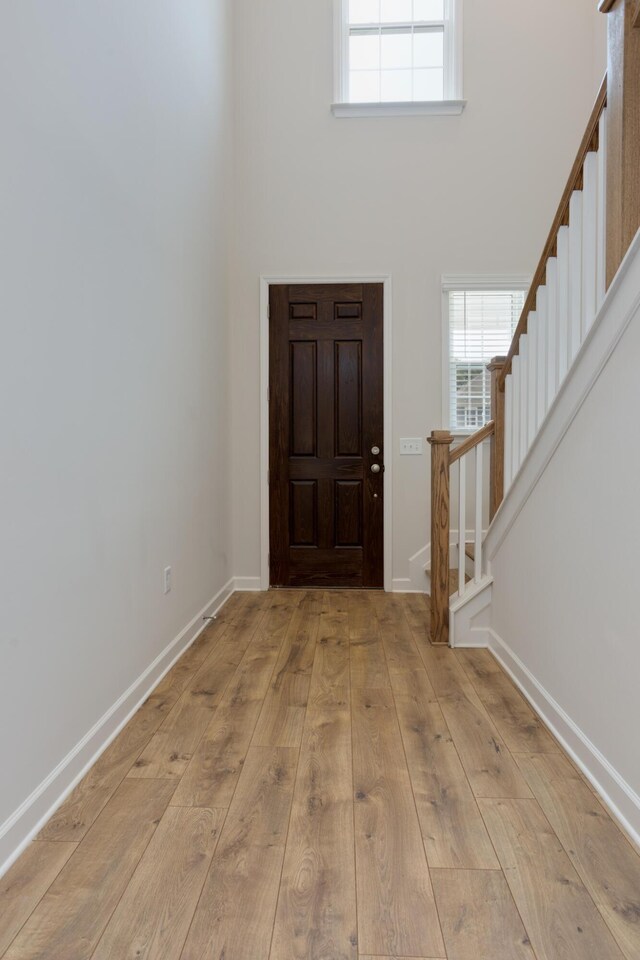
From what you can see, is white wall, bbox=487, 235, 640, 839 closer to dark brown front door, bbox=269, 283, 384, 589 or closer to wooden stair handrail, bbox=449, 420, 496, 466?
wooden stair handrail, bbox=449, 420, 496, 466

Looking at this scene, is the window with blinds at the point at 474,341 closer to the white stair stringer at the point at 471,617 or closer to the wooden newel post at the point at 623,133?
the white stair stringer at the point at 471,617

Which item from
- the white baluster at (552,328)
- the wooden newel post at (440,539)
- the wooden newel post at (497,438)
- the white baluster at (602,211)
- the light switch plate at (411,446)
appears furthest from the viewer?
the light switch plate at (411,446)

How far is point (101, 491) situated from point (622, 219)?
5.91 ft

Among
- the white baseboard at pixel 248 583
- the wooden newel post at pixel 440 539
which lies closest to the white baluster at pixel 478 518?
the wooden newel post at pixel 440 539

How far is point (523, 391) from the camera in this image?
2.84 metres

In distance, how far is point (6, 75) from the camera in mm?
1565

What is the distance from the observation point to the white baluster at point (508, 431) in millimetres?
3025

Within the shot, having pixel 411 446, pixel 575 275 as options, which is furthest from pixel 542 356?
pixel 411 446

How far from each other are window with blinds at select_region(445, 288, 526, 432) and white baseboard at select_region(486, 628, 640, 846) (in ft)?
6.99

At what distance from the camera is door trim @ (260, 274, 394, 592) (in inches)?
179

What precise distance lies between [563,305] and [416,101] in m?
2.92

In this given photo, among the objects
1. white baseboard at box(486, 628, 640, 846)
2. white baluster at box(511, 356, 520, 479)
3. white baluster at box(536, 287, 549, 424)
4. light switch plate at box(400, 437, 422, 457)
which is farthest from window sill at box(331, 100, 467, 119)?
white baseboard at box(486, 628, 640, 846)

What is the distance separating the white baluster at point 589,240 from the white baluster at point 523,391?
0.66m

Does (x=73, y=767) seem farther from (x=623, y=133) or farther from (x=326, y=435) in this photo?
(x=326, y=435)
